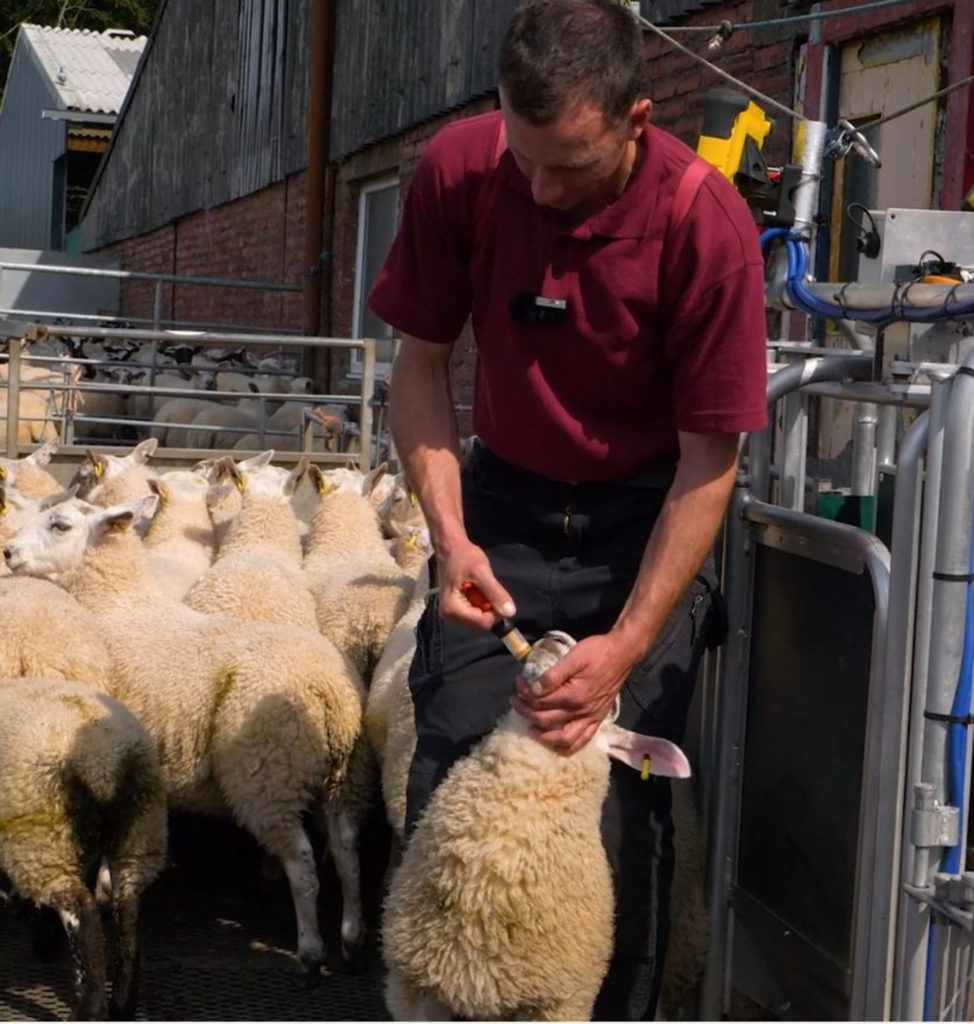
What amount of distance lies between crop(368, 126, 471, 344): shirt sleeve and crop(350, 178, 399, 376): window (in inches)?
440

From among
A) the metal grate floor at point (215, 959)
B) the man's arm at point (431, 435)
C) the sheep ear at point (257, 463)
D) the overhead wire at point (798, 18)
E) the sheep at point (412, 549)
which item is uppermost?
the overhead wire at point (798, 18)

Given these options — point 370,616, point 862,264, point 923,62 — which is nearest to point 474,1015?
point 862,264

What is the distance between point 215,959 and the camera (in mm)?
4781

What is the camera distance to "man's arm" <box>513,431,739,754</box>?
2.85 meters

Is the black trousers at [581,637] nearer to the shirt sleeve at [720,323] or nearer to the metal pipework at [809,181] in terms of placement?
the shirt sleeve at [720,323]

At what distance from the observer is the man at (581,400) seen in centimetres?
281

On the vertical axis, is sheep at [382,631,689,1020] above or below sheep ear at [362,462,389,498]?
below

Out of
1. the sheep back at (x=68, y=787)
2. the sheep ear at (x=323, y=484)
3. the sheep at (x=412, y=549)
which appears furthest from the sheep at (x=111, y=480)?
the sheep back at (x=68, y=787)

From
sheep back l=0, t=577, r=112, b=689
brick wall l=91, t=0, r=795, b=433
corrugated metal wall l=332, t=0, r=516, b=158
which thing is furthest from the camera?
corrugated metal wall l=332, t=0, r=516, b=158

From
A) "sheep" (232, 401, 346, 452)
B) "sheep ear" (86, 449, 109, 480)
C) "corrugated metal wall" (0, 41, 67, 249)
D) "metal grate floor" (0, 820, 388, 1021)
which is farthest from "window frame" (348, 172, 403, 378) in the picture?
"corrugated metal wall" (0, 41, 67, 249)

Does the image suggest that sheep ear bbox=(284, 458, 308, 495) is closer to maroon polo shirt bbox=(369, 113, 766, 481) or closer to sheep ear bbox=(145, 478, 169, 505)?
sheep ear bbox=(145, 478, 169, 505)

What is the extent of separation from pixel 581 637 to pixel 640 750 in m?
0.26

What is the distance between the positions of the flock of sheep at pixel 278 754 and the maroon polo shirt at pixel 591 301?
470 mm

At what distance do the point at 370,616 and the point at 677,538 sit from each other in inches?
106
